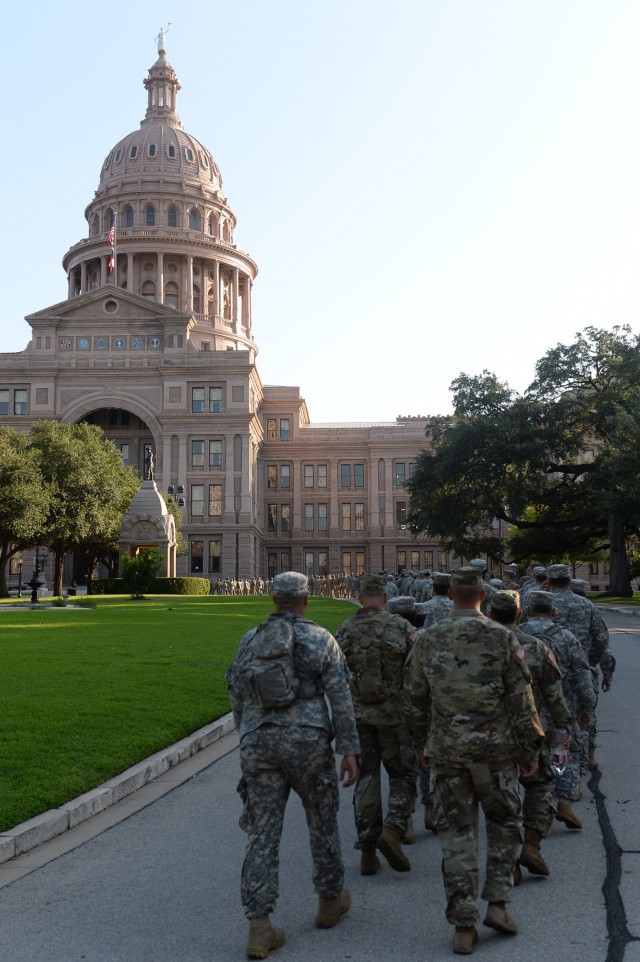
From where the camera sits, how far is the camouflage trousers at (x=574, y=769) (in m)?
7.78

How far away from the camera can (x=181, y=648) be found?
19125mm

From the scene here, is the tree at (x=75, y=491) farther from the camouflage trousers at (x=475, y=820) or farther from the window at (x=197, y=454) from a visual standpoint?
the camouflage trousers at (x=475, y=820)

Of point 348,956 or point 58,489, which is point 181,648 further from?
point 58,489

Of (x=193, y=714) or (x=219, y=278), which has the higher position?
(x=219, y=278)

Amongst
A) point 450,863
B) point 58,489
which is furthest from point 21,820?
point 58,489

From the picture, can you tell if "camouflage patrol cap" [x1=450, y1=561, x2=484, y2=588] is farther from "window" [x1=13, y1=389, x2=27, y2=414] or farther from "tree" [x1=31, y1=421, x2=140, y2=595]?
"window" [x1=13, y1=389, x2=27, y2=414]

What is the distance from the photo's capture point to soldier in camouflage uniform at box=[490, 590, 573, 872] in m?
6.50

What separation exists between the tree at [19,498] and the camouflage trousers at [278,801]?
1611 inches

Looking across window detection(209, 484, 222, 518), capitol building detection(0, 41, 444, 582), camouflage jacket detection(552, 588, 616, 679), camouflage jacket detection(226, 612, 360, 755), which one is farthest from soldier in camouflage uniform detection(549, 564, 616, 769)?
window detection(209, 484, 222, 518)

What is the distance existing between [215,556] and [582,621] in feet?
232

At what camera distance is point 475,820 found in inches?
220

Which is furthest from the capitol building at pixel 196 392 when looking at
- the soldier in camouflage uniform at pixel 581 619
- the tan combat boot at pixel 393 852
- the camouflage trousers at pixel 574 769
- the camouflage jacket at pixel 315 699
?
the camouflage jacket at pixel 315 699

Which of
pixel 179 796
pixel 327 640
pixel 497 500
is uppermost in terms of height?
pixel 497 500

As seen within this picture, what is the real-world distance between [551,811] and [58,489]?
44523 millimetres
